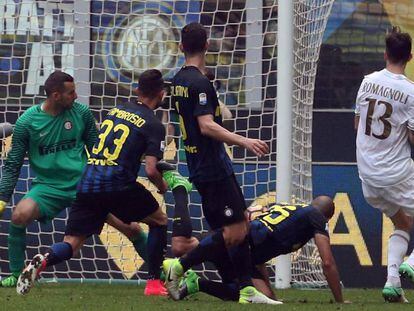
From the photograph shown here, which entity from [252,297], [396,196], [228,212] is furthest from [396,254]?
[228,212]

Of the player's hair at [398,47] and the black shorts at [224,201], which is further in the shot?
the player's hair at [398,47]

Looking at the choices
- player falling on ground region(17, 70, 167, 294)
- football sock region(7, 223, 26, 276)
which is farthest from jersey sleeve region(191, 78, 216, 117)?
football sock region(7, 223, 26, 276)

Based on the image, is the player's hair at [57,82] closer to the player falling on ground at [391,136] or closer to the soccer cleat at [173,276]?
the soccer cleat at [173,276]

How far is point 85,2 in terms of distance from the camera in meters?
11.5

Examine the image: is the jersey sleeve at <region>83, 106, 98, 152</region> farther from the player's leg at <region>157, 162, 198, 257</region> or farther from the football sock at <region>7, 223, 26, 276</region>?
the player's leg at <region>157, 162, 198, 257</region>

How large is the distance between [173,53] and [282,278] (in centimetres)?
249

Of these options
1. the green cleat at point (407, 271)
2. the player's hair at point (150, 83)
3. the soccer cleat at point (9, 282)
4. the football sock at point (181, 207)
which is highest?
the player's hair at point (150, 83)

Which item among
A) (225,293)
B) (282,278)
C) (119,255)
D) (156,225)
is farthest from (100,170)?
(119,255)

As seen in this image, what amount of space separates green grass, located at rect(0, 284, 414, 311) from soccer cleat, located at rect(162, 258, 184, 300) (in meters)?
0.08

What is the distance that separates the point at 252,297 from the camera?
8008 millimetres

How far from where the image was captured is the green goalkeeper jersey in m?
9.70

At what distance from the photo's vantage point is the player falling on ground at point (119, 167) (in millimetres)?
8820

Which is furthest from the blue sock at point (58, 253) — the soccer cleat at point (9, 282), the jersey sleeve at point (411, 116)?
the jersey sleeve at point (411, 116)

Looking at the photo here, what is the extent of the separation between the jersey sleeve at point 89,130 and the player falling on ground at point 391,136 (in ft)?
7.26
